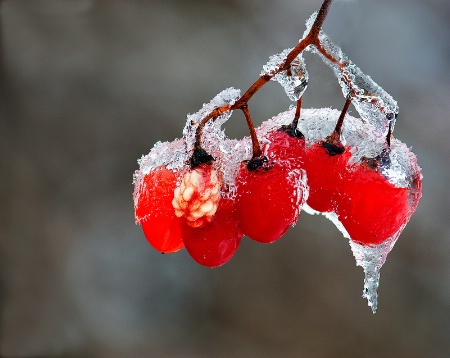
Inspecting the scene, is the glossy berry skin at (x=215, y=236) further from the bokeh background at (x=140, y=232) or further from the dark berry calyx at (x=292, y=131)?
the bokeh background at (x=140, y=232)

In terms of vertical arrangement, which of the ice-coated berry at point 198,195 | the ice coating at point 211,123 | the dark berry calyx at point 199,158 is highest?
the ice coating at point 211,123

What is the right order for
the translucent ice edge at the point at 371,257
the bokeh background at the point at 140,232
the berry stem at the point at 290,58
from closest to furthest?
the berry stem at the point at 290,58
the translucent ice edge at the point at 371,257
the bokeh background at the point at 140,232

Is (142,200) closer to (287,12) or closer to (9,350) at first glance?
(287,12)

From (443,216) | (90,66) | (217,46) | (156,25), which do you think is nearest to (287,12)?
(217,46)

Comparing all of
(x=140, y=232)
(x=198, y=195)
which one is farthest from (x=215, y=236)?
(x=140, y=232)

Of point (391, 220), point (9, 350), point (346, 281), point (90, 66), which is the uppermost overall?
point (90, 66)

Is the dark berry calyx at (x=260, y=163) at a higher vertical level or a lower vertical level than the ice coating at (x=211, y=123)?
lower

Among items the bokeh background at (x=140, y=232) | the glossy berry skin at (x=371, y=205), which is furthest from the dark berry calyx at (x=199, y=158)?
the bokeh background at (x=140, y=232)
